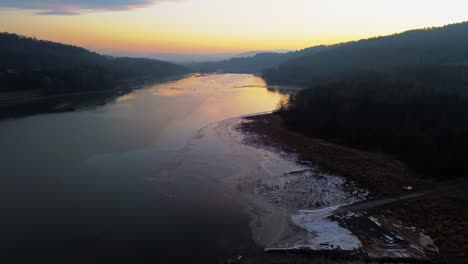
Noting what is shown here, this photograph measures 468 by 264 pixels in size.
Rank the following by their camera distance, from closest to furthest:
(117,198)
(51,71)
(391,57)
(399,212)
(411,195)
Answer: (399,212)
(117,198)
(411,195)
(51,71)
(391,57)

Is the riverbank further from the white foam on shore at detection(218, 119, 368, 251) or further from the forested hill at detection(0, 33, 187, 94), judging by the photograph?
the forested hill at detection(0, 33, 187, 94)

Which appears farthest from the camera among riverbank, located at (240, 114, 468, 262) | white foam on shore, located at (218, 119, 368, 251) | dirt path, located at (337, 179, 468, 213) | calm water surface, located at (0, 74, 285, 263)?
dirt path, located at (337, 179, 468, 213)

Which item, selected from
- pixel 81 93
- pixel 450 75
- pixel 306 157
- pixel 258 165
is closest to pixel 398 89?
pixel 450 75

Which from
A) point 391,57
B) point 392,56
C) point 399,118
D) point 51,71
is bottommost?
point 399,118

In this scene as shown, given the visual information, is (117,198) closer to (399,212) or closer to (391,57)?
(399,212)

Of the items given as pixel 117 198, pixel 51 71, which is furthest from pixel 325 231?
pixel 51 71

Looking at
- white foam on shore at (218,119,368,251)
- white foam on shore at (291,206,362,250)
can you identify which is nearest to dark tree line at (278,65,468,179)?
white foam on shore at (218,119,368,251)
